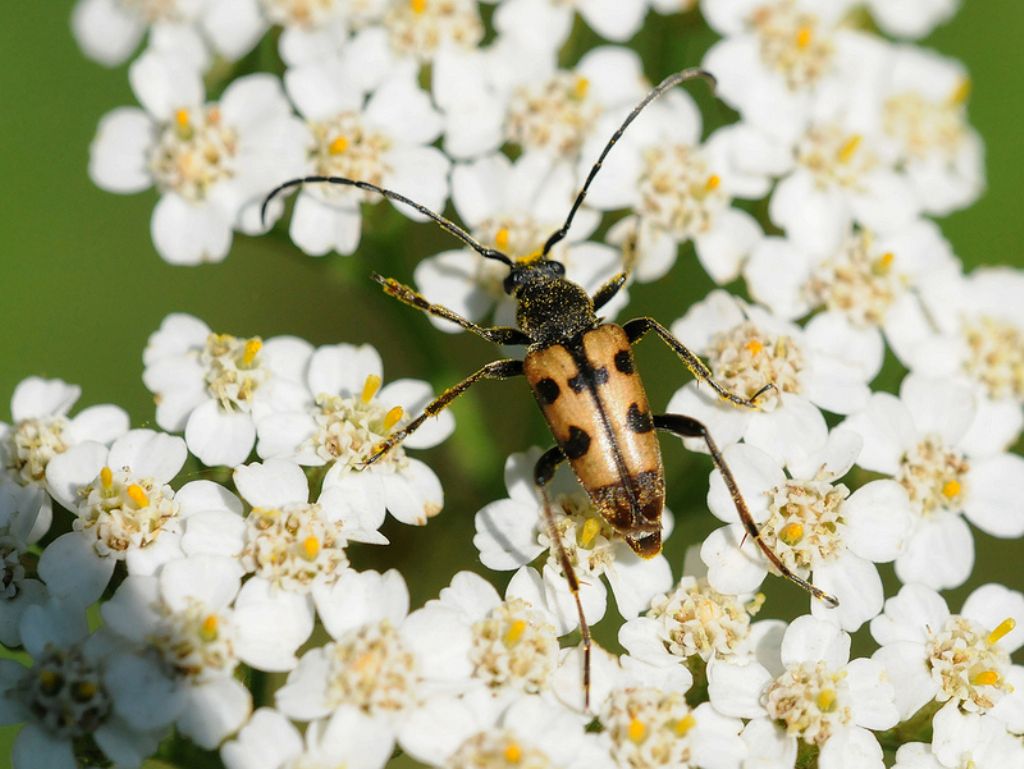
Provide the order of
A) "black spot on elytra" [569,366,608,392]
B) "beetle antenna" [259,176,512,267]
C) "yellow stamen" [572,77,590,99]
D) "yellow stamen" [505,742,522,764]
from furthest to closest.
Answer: "yellow stamen" [572,77,590,99] < "beetle antenna" [259,176,512,267] < "black spot on elytra" [569,366,608,392] < "yellow stamen" [505,742,522,764]

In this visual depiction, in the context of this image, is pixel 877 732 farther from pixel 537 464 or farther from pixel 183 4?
pixel 183 4

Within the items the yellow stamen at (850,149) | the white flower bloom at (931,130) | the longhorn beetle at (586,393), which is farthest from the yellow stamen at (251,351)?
the white flower bloom at (931,130)

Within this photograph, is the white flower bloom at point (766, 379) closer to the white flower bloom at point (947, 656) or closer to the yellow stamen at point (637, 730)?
the white flower bloom at point (947, 656)

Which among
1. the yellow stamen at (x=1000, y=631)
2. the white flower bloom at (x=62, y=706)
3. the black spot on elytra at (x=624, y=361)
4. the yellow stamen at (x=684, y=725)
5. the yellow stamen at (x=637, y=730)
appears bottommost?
the white flower bloom at (x=62, y=706)

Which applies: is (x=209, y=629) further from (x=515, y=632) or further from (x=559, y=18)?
(x=559, y=18)

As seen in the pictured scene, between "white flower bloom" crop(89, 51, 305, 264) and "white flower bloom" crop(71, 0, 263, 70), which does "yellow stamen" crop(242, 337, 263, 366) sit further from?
"white flower bloom" crop(71, 0, 263, 70)

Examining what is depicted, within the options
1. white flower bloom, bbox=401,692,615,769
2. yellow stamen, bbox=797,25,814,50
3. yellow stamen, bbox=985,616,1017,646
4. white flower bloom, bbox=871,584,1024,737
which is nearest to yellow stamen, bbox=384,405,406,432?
white flower bloom, bbox=401,692,615,769

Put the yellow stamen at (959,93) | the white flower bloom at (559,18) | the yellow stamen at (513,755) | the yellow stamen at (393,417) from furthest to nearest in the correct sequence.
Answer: the yellow stamen at (959,93), the white flower bloom at (559,18), the yellow stamen at (393,417), the yellow stamen at (513,755)
